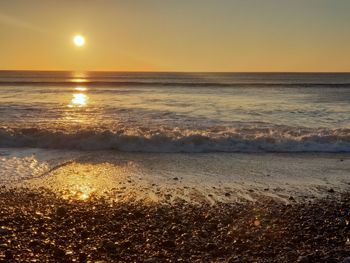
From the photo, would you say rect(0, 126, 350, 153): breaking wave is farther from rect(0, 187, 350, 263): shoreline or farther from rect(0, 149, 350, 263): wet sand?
rect(0, 187, 350, 263): shoreline

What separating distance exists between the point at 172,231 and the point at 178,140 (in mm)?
7247

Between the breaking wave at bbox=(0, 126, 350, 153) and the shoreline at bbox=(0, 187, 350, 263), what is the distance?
5.27 m

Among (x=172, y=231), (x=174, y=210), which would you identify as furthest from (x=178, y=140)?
(x=172, y=231)

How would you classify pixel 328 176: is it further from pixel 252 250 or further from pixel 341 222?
pixel 252 250

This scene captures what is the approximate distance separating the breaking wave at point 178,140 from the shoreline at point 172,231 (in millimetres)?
5274

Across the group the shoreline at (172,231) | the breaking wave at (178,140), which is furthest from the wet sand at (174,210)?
the breaking wave at (178,140)

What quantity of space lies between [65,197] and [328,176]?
537cm

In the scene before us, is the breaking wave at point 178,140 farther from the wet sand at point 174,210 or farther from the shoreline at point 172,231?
the shoreline at point 172,231

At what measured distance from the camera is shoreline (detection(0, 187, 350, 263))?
5207 mm

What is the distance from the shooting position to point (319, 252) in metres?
5.23

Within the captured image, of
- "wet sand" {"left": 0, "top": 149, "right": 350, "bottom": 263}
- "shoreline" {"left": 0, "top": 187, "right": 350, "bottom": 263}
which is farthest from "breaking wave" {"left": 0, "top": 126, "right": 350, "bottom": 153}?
"shoreline" {"left": 0, "top": 187, "right": 350, "bottom": 263}

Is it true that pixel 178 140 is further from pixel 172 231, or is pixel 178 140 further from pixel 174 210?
pixel 172 231

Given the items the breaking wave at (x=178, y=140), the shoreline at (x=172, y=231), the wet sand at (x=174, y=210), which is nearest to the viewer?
the shoreline at (x=172, y=231)

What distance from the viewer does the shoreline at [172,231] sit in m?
5.21
